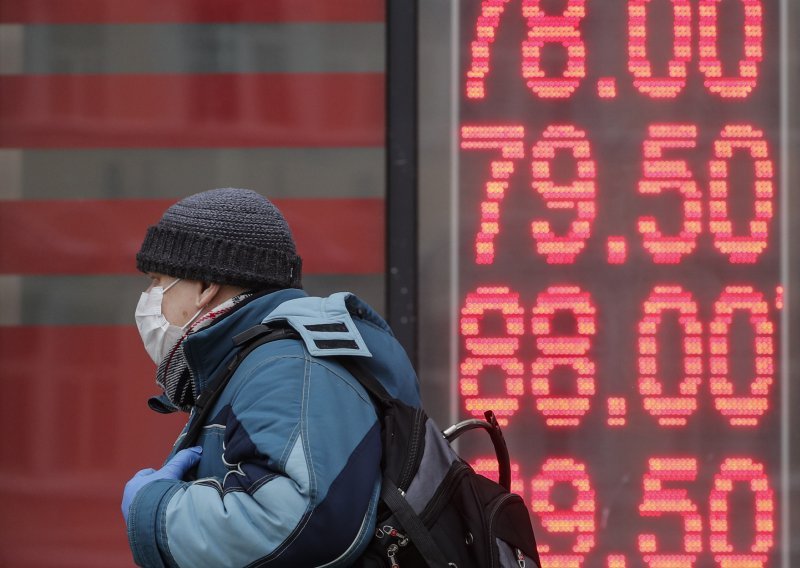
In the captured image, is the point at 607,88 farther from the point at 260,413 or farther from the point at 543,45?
the point at 260,413

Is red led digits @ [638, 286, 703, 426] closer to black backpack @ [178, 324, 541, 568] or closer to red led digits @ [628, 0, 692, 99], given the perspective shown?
red led digits @ [628, 0, 692, 99]

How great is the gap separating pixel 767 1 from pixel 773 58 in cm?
15

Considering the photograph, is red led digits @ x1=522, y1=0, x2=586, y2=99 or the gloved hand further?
red led digits @ x1=522, y1=0, x2=586, y2=99

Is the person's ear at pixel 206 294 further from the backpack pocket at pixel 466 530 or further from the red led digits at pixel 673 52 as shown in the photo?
the red led digits at pixel 673 52

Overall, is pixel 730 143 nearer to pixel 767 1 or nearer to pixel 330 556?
pixel 767 1

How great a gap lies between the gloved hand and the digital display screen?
48.8 inches

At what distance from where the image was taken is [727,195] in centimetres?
248

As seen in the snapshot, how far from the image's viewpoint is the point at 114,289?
2660 millimetres

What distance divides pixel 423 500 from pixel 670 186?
4.80 feet

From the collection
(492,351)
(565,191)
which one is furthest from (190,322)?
(565,191)

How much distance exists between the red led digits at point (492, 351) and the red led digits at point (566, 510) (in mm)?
181

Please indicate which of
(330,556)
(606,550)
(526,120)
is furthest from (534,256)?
(330,556)

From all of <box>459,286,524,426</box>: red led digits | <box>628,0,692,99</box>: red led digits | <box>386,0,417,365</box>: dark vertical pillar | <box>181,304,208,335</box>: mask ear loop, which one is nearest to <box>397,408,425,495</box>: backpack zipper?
<box>181,304,208,335</box>: mask ear loop

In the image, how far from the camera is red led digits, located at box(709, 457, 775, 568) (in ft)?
8.11
